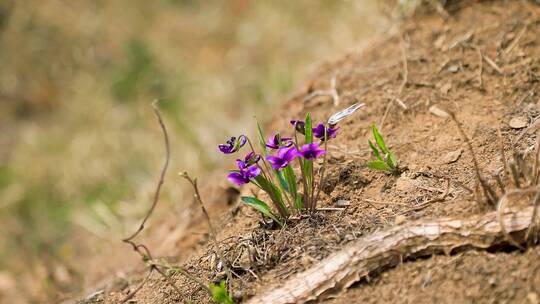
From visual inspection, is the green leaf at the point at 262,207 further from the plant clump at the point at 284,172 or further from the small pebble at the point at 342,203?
the small pebble at the point at 342,203

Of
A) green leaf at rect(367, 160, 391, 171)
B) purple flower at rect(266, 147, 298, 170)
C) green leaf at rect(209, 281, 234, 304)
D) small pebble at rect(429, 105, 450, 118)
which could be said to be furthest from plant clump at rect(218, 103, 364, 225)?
small pebble at rect(429, 105, 450, 118)

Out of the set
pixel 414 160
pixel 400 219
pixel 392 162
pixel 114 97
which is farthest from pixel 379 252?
pixel 114 97

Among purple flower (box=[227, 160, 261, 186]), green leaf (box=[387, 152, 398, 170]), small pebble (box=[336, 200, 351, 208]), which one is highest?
purple flower (box=[227, 160, 261, 186])

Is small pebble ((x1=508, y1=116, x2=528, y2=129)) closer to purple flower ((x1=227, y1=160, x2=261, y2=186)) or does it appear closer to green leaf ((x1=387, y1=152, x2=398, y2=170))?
green leaf ((x1=387, y1=152, x2=398, y2=170))

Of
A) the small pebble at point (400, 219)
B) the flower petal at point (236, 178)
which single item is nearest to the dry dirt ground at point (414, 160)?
the small pebble at point (400, 219)

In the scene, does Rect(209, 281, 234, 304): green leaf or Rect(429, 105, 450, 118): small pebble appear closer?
Rect(209, 281, 234, 304): green leaf

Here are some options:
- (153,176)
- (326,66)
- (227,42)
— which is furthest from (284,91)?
(227,42)

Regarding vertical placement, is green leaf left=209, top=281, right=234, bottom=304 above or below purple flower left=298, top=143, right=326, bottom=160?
below
